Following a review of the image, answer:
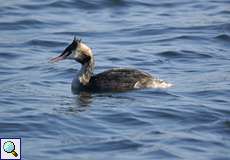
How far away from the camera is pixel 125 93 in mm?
17562

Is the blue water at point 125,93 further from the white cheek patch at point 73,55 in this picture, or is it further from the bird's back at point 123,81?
the white cheek patch at point 73,55

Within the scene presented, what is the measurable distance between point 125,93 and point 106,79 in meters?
0.40

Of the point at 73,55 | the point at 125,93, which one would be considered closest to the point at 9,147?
the point at 125,93

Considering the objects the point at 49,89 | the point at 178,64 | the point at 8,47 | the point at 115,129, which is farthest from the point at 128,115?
the point at 8,47

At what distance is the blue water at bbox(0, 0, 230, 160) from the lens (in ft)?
46.2

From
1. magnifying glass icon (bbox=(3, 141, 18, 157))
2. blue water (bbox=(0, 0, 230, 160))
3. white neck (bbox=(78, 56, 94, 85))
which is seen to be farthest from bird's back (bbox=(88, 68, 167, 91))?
magnifying glass icon (bbox=(3, 141, 18, 157))

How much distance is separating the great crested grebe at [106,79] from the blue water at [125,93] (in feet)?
0.57

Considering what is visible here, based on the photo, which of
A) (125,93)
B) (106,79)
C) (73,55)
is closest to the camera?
(125,93)

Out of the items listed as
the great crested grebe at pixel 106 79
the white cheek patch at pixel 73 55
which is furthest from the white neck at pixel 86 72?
the white cheek patch at pixel 73 55

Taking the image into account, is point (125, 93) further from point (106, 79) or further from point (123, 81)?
point (106, 79)

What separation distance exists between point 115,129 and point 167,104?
1.83 meters

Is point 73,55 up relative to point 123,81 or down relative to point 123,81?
up

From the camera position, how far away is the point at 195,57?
67.5ft

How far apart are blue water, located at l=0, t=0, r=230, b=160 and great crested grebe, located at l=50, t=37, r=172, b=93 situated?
17 cm
